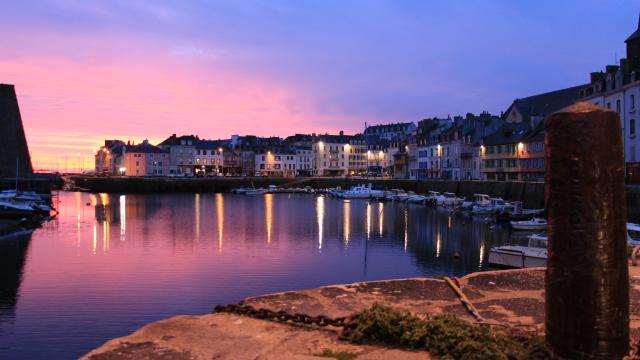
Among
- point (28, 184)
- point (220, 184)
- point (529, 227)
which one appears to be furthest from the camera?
point (220, 184)

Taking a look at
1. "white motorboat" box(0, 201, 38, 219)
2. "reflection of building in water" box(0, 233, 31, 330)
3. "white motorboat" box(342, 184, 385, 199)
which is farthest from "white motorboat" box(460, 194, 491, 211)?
"white motorboat" box(0, 201, 38, 219)

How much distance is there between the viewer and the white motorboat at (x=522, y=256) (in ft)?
89.2

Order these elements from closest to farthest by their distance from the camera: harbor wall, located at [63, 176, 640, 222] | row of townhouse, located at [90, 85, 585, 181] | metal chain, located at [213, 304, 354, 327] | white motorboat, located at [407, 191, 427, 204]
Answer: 1. metal chain, located at [213, 304, 354, 327]
2. white motorboat, located at [407, 191, 427, 204]
3. row of townhouse, located at [90, 85, 585, 181]
4. harbor wall, located at [63, 176, 640, 222]

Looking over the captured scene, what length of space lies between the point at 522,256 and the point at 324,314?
68.7 ft

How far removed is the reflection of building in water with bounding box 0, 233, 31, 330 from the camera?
832 inches

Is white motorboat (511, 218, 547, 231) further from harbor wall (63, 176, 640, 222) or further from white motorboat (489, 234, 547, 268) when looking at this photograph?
harbor wall (63, 176, 640, 222)

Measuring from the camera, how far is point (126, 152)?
163875 millimetres

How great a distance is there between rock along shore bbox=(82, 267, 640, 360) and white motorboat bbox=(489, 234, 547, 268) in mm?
14421

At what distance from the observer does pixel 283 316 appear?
904 centimetres

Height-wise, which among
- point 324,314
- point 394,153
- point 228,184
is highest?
point 394,153

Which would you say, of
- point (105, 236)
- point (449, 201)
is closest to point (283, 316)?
point (105, 236)

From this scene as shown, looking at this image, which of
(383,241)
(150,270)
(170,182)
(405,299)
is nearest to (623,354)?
(405,299)

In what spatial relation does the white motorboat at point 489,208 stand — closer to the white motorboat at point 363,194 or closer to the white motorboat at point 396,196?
the white motorboat at point 396,196

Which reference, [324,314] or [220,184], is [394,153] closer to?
[220,184]
